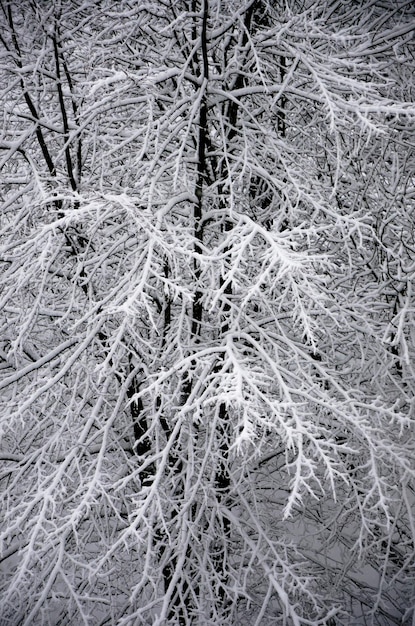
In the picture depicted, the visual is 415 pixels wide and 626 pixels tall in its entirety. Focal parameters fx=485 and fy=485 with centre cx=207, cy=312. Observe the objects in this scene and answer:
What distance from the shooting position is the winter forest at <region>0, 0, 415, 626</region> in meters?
3.51

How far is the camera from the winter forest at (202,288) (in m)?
3.51

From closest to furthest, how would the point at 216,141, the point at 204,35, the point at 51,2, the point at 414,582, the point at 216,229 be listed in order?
the point at 204,35 < the point at 51,2 < the point at 414,582 < the point at 216,141 < the point at 216,229

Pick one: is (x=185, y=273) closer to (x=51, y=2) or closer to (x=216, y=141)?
(x=216, y=141)

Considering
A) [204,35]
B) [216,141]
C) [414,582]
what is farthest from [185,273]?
[414,582]

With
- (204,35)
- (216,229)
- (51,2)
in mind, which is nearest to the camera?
(204,35)

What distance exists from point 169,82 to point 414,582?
5098mm

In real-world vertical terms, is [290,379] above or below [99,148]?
below

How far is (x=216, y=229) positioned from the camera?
16.5 ft

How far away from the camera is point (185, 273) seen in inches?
167

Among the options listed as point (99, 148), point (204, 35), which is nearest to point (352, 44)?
point (204, 35)

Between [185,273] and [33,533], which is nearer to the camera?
[33,533]

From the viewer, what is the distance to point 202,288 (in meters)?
3.96

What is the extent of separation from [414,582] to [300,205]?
3562mm

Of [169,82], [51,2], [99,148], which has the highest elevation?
[51,2]
